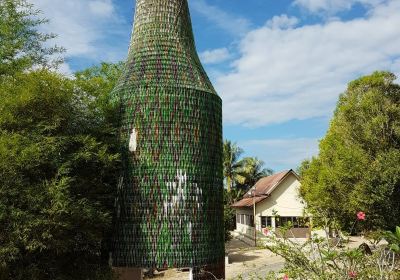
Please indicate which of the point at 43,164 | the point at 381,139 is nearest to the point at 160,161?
the point at 43,164

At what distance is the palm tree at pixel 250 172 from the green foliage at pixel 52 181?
3799cm

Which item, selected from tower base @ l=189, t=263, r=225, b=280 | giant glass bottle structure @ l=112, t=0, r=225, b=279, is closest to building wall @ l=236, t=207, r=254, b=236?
tower base @ l=189, t=263, r=225, b=280

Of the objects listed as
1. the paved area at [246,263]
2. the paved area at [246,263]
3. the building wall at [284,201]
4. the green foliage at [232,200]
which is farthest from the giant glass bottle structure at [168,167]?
the green foliage at [232,200]

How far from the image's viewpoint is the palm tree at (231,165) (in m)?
48.7

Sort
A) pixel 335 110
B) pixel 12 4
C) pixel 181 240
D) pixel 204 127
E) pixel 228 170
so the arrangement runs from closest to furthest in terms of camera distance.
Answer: pixel 181 240 → pixel 204 127 → pixel 12 4 → pixel 335 110 → pixel 228 170

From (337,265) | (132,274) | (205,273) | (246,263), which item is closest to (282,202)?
(246,263)

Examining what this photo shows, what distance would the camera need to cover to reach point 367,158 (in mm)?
21000

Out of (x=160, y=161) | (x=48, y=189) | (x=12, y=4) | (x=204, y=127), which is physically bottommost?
(x=48, y=189)

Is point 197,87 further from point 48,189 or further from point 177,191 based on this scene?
point 48,189

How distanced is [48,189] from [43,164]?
2.63 ft

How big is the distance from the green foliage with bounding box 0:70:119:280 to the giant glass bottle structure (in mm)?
619

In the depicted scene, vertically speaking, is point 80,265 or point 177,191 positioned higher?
point 177,191

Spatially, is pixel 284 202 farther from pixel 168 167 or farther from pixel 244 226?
pixel 168 167

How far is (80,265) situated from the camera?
38.3 feet
